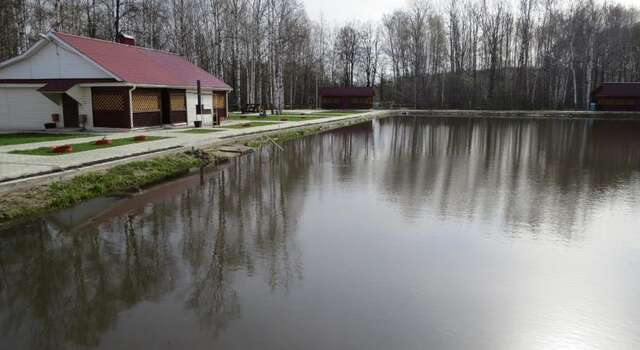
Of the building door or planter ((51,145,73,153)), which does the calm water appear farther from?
the building door

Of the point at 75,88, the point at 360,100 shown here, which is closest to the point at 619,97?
the point at 360,100

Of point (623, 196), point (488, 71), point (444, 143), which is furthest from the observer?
point (488, 71)

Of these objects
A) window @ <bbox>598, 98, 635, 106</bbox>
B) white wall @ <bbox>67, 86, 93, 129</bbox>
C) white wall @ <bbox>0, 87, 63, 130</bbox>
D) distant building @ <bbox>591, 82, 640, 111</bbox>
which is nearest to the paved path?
white wall @ <bbox>67, 86, 93, 129</bbox>

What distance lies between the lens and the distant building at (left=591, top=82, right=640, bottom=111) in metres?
49.0

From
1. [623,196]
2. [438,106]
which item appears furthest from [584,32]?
[623,196]

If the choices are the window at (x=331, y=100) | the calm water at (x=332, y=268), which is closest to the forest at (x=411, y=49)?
the window at (x=331, y=100)

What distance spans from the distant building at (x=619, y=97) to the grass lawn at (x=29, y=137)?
159 feet

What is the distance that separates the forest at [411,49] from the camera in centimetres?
4253

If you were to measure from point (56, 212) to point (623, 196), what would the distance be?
1307 cm

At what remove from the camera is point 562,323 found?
570 centimetres

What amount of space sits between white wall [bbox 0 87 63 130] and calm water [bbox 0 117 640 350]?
1303 cm

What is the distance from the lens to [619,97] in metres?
49.4

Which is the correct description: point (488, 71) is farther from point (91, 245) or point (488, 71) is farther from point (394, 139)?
point (91, 245)

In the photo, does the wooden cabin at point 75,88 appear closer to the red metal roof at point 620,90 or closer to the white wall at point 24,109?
the white wall at point 24,109
